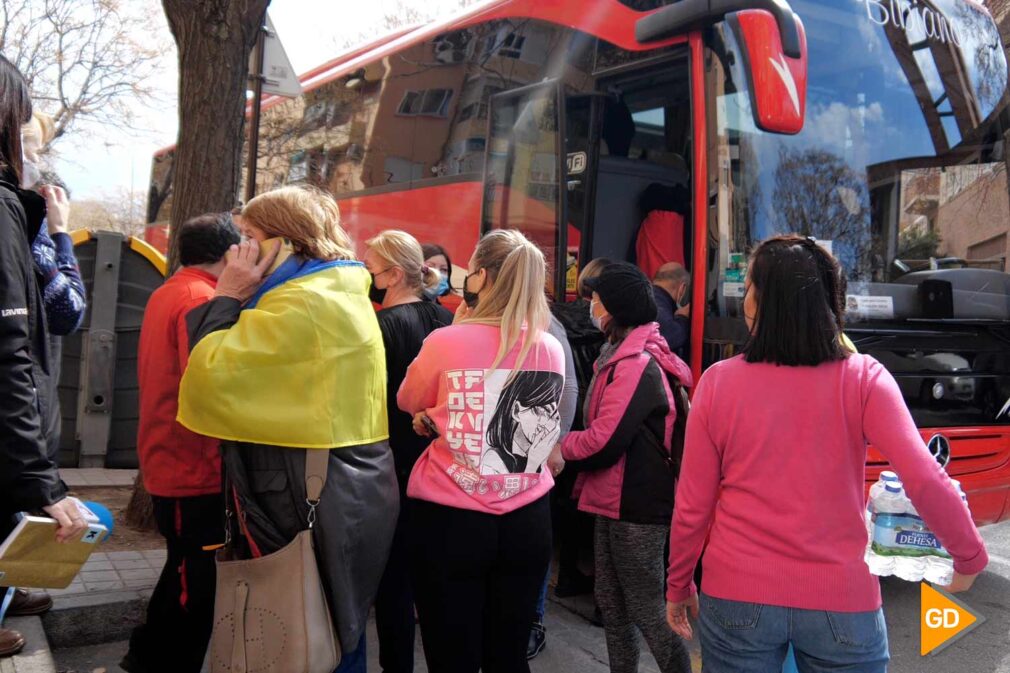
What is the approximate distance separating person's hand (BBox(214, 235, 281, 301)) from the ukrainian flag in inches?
1.7

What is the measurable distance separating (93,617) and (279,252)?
2.35 meters

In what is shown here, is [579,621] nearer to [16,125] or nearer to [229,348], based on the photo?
[229,348]

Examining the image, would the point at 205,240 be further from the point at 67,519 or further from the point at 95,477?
the point at 95,477

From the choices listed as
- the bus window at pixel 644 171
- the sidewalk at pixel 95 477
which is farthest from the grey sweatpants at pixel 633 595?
the sidewalk at pixel 95 477

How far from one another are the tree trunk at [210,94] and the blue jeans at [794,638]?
4066mm

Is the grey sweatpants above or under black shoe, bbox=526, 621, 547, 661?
above

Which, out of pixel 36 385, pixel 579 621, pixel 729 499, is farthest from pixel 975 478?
pixel 36 385

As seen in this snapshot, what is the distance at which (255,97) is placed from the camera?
6.50m

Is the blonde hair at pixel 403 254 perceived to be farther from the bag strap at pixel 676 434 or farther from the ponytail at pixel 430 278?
the bag strap at pixel 676 434

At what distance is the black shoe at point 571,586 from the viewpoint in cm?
518

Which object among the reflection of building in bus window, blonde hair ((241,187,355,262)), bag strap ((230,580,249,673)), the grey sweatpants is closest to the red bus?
the reflection of building in bus window

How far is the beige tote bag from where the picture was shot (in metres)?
2.53

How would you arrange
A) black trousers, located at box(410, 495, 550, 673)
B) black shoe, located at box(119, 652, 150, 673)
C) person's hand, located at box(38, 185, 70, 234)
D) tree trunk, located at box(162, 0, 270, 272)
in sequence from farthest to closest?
tree trunk, located at box(162, 0, 270, 272) < black shoe, located at box(119, 652, 150, 673) < person's hand, located at box(38, 185, 70, 234) < black trousers, located at box(410, 495, 550, 673)

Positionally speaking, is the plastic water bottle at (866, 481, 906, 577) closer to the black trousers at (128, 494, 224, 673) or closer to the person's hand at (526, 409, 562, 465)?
the person's hand at (526, 409, 562, 465)
